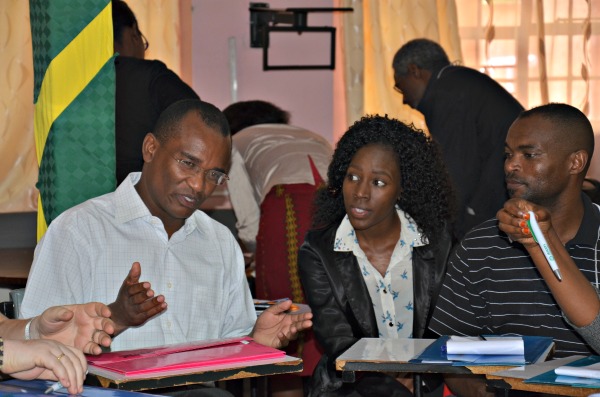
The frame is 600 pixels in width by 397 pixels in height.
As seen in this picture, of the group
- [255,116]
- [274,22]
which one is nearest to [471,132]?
[255,116]

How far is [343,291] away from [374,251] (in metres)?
0.22

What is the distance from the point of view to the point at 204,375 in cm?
206

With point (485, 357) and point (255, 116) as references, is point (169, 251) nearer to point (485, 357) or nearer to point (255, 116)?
point (485, 357)

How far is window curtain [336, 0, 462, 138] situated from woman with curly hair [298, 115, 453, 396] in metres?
2.83

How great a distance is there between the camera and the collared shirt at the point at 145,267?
2.55 metres

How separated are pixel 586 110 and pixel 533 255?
418cm

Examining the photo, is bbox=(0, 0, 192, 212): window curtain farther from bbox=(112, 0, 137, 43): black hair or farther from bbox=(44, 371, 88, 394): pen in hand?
bbox=(44, 371, 88, 394): pen in hand

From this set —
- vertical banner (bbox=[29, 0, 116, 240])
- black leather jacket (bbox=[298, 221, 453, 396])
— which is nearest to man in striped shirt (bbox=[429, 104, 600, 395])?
black leather jacket (bbox=[298, 221, 453, 396])

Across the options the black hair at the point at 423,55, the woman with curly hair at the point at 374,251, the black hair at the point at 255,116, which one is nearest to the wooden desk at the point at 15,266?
the woman with curly hair at the point at 374,251

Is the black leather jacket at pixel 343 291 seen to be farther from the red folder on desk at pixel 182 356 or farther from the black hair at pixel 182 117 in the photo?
the red folder on desk at pixel 182 356

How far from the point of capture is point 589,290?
2402 millimetres

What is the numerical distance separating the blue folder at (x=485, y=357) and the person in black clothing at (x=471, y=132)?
217 centimetres

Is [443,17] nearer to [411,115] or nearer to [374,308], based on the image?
[411,115]

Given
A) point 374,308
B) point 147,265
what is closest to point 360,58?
point 374,308
